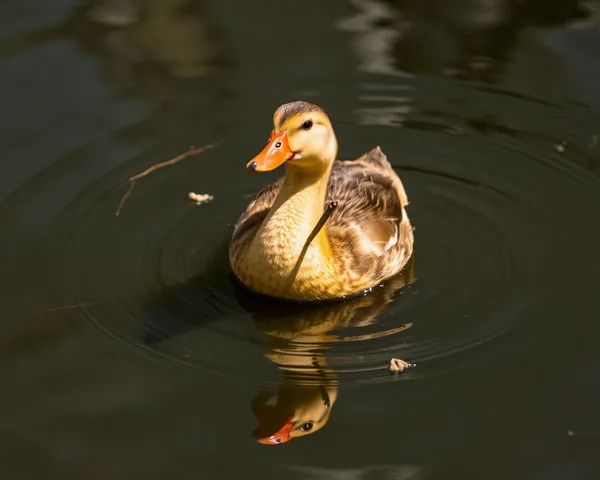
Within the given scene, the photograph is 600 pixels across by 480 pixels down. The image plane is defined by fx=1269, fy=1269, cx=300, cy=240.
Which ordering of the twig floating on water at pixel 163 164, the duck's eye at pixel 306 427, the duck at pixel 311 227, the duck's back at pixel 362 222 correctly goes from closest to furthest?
the duck's eye at pixel 306 427
the duck at pixel 311 227
the duck's back at pixel 362 222
the twig floating on water at pixel 163 164

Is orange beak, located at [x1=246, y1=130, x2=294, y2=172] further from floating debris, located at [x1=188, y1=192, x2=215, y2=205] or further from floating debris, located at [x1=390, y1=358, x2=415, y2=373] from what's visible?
floating debris, located at [x1=188, y1=192, x2=215, y2=205]

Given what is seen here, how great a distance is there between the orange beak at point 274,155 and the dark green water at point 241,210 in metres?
1.08

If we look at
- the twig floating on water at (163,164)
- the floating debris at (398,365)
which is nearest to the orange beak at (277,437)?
the floating debris at (398,365)

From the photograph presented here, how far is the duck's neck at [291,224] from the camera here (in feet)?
27.6

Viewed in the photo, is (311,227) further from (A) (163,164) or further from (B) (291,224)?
(A) (163,164)

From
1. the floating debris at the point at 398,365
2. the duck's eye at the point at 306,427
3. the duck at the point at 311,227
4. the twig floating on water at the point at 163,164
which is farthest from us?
the twig floating on water at the point at 163,164

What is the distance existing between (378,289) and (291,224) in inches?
36.8

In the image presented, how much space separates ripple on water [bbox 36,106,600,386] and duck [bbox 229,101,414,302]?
0.17 m

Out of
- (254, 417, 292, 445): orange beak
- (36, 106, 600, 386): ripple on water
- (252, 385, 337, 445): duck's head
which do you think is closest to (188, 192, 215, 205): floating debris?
(36, 106, 600, 386): ripple on water

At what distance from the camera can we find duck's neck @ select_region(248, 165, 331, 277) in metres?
8.40

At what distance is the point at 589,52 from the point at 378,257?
3.85m

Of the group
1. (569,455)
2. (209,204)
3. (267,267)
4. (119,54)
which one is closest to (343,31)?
(119,54)

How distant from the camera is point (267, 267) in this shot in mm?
8469

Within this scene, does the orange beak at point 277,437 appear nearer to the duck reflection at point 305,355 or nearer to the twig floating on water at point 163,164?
the duck reflection at point 305,355
